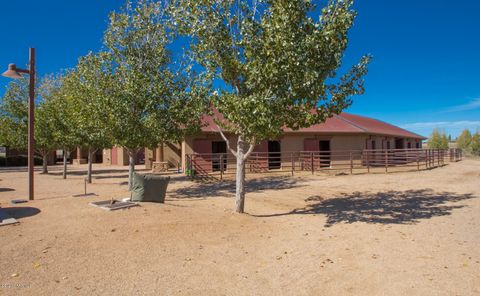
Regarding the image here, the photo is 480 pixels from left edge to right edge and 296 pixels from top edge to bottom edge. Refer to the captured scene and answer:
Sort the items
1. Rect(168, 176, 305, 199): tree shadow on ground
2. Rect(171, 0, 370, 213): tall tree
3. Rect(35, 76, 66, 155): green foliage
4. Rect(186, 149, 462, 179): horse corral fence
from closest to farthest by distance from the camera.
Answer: Rect(171, 0, 370, 213): tall tree < Rect(168, 176, 305, 199): tree shadow on ground < Rect(35, 76, 66, 155): green foliage < Rect(186, 149, 462, 179): horse corral fence

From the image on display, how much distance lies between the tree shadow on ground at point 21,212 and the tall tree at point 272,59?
458 cm

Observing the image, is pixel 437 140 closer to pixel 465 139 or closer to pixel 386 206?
pixel 465 139

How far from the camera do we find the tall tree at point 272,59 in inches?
244

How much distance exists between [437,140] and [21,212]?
55082 mm

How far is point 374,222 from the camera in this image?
6.92m

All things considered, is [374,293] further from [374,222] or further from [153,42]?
[153,42]

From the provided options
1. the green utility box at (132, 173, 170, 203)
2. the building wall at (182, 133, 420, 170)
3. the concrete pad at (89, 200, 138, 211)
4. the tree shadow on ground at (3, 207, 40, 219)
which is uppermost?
the building wall at (182, 133, 420, 170)

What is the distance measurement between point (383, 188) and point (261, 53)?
8465mm

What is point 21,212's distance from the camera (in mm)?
6844

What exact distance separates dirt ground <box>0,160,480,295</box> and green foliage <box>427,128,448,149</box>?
46.0m

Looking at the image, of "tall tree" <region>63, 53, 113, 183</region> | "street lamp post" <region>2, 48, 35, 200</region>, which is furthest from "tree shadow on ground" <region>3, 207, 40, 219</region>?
"tall tree" <region>63, 53, 113, 183</region>

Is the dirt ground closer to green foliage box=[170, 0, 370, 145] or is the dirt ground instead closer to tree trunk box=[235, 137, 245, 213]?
tree trunk box=[235, 137, 245, 213]

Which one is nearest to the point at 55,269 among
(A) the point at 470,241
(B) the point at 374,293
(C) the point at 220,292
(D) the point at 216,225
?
(C) the point at 220,292

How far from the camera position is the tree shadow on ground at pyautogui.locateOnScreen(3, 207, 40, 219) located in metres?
6.60
